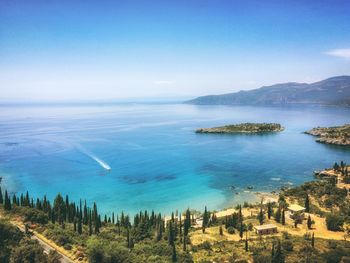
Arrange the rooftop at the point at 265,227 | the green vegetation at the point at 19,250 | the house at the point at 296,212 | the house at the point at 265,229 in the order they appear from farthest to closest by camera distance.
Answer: the house at the point at 296,212 < the rooftop at the point at 265,227 < the house at the point at 265,229 < the green vegetation at the point at 19,250

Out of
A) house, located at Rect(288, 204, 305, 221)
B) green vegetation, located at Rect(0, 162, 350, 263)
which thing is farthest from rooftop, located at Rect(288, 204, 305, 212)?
green vegetation, located at Rect(0, 162, 350, 263)

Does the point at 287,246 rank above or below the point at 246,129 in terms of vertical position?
below

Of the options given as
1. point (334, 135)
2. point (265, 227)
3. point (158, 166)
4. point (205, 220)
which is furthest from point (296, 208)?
point (334, 135)

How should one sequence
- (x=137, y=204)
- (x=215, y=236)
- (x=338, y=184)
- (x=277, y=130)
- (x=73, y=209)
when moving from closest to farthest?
(x=215, y=236) < (x=73, y=209) < (x=137, y=204) < (x=338, y=184) < (x=277, y=130)

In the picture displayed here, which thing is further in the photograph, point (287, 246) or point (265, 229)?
point (265, 229)

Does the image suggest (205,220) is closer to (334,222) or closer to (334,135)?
(334,222)

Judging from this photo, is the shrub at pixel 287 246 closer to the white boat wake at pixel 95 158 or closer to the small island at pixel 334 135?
the white boat wake at pixel 95 158

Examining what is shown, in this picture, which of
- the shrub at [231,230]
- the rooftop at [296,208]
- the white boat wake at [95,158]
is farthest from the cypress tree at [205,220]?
the white boat wake at [95,158]

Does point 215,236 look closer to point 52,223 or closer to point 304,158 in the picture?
point 52,223

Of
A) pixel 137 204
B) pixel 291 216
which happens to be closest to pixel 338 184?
pixel 291 216
